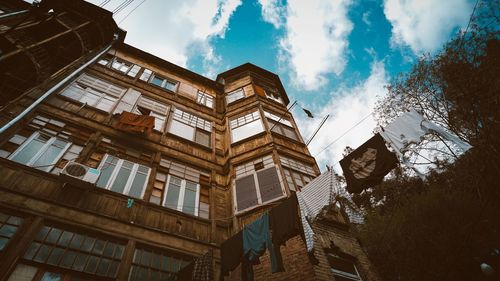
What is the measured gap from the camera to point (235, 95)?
17.8 m

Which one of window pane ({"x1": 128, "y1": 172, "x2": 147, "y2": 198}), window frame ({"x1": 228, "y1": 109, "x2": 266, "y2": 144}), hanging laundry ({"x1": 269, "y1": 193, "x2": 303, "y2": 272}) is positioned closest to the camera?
hanging laundry ({"x1": 269, "y1": 193, "x2": 303, "y2": 272})

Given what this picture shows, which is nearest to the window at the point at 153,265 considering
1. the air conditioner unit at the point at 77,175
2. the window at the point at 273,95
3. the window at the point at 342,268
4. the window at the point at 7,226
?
the air conditioner unit at the point at 77,175

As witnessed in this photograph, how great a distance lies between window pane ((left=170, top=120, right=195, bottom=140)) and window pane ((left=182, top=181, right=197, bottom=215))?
3.11 m

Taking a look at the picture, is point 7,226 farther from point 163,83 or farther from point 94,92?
point 163,83

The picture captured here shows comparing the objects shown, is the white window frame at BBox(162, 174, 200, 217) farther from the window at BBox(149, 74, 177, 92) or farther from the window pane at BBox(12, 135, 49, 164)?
the window at BBox(149, 74, 177, 92)

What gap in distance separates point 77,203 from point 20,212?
4.02ft

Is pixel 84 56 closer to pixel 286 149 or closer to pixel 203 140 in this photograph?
pixel 203 140

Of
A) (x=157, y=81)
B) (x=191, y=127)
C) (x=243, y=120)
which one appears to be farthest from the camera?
(x=157, y=81)

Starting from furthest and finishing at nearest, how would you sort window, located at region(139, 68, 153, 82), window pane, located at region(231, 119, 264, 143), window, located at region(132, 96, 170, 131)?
1. window, located at region(139, 68, 153, 82)
2. window pane, located at region(231, 119, 264, 143)
3. window, located at region(132, 96, 170, 131)

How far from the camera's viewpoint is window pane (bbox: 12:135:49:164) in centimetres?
773

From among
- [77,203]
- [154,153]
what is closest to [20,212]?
[77,203]

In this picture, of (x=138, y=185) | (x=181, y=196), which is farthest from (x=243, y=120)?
(x=138, y=185)

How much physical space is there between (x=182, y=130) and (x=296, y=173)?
601 cm

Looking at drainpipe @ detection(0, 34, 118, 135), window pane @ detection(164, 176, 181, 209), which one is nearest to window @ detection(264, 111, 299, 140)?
window pane @ detection(164, 176, 181, 209)
